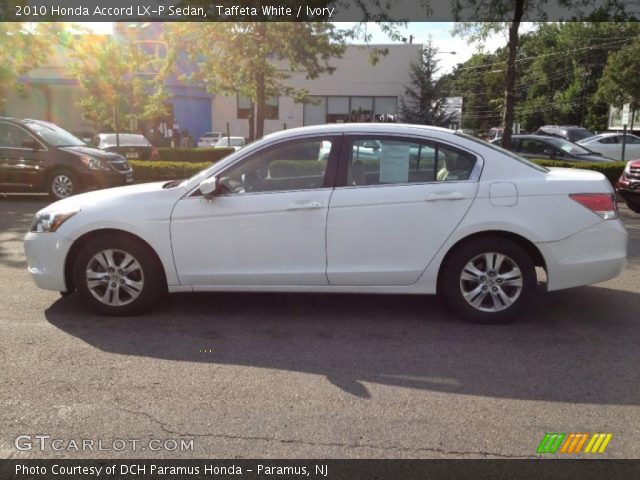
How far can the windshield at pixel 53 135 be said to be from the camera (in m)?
12.7

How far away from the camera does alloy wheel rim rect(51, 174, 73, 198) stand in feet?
41.0

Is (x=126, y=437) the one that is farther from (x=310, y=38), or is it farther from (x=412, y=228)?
(x=310, y=38)

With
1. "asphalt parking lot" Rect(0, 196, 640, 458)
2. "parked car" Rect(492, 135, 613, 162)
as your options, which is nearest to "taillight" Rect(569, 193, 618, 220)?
"asphalt parking lot" Rect(0, 196, 640, 458)

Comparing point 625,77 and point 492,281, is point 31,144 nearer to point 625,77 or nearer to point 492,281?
point 492,281

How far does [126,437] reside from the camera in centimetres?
313

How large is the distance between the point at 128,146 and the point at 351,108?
856 inches

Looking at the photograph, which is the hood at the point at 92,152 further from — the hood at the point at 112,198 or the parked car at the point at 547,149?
the parked car at the point at 547,149

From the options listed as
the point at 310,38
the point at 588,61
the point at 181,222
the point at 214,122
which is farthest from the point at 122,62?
the point at 588,61

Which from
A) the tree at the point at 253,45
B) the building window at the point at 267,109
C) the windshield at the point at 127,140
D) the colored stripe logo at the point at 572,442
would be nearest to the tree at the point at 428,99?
the building window at the point at 267,109

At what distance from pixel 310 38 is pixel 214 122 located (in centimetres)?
2683

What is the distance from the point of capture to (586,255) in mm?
4711

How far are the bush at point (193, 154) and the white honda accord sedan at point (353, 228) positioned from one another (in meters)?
15.1
